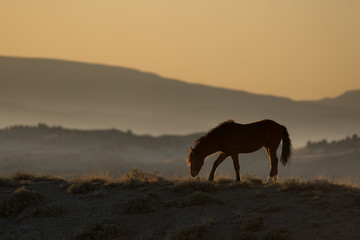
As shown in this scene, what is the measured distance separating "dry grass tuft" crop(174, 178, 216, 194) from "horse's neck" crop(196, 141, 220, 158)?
4.21 ft

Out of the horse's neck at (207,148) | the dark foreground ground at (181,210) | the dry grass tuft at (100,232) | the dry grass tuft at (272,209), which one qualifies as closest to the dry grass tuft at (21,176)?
the dark foreground ground at (181,210)

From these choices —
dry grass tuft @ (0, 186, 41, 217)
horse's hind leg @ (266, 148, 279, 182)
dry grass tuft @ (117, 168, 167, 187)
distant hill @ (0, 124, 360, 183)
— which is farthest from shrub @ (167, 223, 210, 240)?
distant hill @ (0, 124, 360, 183)

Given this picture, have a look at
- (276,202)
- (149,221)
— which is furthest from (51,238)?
(276,202)

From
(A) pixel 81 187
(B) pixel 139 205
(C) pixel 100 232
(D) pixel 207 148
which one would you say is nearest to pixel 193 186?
(D) pixel 207 148

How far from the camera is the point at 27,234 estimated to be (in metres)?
15.3

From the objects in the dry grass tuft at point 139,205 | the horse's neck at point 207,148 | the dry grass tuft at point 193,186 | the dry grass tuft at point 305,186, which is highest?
the horse's neck at point 207,148

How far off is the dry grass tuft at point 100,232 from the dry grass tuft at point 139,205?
3.51ft

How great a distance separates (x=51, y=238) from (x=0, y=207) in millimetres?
2737

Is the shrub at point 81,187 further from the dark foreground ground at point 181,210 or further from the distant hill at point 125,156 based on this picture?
the distant hill at point 125,156

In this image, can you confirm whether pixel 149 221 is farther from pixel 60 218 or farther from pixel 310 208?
pixel 310 208

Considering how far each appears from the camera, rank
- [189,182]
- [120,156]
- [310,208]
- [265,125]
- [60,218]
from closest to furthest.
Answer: [310,208] → [60,218] → [189,182] → [265,125] → [120,156]

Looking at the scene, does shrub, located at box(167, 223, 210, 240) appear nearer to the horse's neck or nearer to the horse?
the horse

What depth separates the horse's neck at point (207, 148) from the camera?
59.0 feet

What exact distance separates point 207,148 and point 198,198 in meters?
2.69
